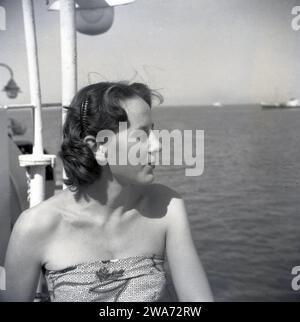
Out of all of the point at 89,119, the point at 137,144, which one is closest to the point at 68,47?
the point at 89,119

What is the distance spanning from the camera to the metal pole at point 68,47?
6.59 feet

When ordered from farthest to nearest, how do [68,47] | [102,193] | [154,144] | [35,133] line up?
[35,133], [68,47], [102,193], [154,144]

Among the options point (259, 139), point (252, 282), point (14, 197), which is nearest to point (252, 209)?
point (252, 282)

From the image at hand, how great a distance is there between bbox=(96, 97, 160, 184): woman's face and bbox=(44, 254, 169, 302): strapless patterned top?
0.34 metres

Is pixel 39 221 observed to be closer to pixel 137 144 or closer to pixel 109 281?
pixel 109 281

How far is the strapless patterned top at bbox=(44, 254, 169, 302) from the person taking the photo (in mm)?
1749

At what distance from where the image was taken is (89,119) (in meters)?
1.70

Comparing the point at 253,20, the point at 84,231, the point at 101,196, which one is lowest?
the point at 84,231

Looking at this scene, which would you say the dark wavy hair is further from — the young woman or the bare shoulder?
the bare shoulder

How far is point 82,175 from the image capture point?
69.7 inches

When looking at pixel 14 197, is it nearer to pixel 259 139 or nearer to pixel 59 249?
pixel 59 249

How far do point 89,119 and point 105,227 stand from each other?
0.43m

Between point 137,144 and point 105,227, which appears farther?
point 105,227

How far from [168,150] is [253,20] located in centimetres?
101
